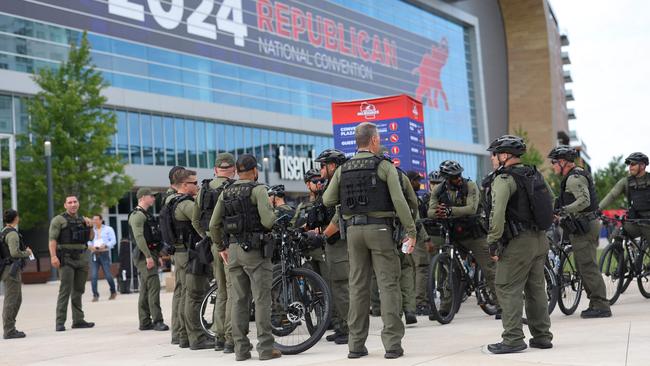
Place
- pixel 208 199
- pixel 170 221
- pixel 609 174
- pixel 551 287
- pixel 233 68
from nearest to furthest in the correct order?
pixel 208 199
pixel 170 221
pixel 551 287
pixel 233 68
pixel 609 174

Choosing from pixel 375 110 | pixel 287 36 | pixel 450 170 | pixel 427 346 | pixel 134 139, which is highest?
pixel 287 36

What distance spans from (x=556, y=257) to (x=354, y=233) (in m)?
3.67

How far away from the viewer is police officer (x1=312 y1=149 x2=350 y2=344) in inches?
357

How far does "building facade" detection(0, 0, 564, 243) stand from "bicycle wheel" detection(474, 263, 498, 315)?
95.4 feet

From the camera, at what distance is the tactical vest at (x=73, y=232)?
12.9 metres

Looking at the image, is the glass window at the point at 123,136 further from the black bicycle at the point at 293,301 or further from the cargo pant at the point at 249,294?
the cargo pant at the point at 249,294

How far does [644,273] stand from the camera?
38.8 ft

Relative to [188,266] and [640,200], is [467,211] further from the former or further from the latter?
[188,266]

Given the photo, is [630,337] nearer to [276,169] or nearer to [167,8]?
[167,8]

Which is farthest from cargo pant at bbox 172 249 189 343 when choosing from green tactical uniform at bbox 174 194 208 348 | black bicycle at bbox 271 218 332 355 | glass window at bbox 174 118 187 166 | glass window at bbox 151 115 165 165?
glass window at bbox 174 118 187 166

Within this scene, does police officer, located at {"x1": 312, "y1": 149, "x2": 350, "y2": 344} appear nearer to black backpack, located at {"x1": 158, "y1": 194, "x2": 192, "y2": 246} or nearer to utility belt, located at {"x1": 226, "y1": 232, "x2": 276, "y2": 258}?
utility belt, located at {"x1": 226, "y1": 232, "x2": 276, "y2": 258}

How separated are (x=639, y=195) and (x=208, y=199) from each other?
6.04m

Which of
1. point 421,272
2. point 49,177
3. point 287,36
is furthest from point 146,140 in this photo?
point 421,272

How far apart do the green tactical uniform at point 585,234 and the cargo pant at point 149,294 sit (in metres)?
5.62
